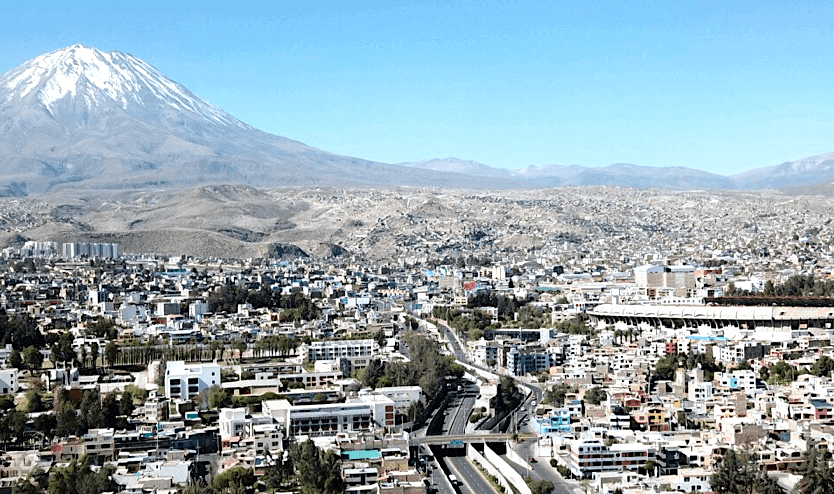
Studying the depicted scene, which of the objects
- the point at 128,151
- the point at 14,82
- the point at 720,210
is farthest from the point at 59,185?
the point at 720,210

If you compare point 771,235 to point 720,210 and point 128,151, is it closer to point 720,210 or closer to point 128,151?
point 720,210

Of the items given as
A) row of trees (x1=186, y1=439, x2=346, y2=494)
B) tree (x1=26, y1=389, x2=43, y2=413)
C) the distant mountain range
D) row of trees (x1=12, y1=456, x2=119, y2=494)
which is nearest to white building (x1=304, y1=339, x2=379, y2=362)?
tree (x1=26, y1=389, x2=43, y2=413)

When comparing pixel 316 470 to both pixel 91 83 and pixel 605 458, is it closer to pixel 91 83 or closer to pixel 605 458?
pixel 605 458

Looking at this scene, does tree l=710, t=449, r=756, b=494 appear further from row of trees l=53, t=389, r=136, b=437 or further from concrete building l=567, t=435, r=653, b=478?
row of trees l=53, t=389, r=136, b=437

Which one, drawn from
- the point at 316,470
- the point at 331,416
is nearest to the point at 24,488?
the point at 316,470

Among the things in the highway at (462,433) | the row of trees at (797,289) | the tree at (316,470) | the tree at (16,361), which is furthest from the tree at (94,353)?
the row of trees at (797,289)
